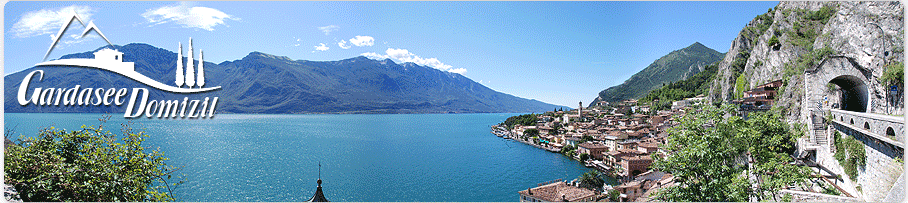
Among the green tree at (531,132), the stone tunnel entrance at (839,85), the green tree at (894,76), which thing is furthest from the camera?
the green tree at (531,132)

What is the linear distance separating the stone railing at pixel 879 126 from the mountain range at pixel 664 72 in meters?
66.9

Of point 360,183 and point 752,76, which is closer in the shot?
point 360,183

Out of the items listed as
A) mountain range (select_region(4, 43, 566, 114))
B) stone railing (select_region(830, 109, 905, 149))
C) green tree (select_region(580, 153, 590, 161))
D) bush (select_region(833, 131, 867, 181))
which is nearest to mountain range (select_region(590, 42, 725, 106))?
green tree (select_region(580, 153, 590, 161))

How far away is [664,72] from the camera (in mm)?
79500

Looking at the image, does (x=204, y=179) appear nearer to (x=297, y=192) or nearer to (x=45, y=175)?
(x=297, y=192)

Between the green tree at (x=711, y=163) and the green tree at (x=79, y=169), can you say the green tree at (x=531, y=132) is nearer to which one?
the green tree at (x=711, y=163)

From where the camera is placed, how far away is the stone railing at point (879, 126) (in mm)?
5914

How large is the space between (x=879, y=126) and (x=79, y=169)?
10.8m

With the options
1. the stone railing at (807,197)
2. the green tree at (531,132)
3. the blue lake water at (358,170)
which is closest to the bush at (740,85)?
the blue lake water at (358,170)

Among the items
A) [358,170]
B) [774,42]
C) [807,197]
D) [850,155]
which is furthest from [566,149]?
[807,197]

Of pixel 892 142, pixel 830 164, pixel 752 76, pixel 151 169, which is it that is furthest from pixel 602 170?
pixel 151 169

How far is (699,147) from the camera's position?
20.8ft

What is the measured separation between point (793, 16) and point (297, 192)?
28297mm

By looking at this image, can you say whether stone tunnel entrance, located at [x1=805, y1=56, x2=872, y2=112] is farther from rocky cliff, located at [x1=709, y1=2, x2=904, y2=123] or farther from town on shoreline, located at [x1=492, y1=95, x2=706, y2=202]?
town on shoreline, located at [x1=492, y1=95, x2=706, y2=202]
